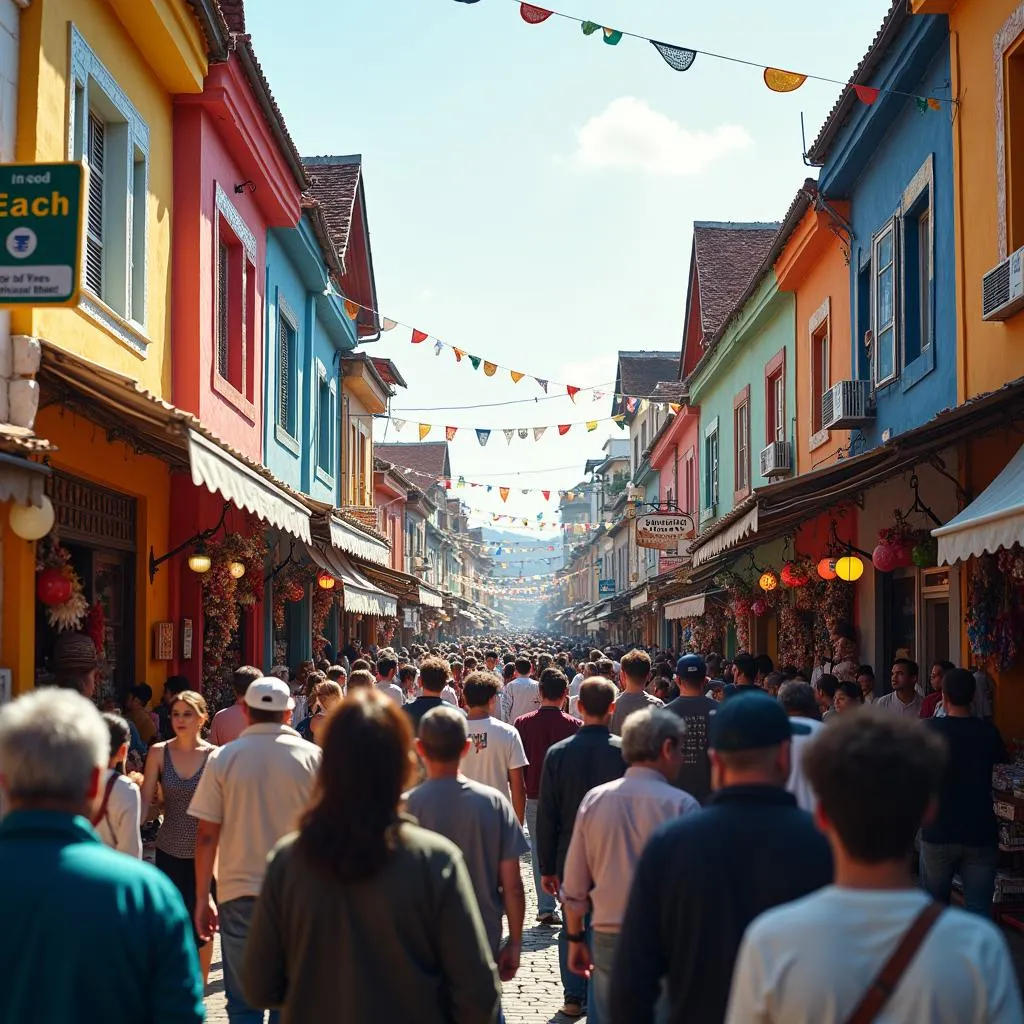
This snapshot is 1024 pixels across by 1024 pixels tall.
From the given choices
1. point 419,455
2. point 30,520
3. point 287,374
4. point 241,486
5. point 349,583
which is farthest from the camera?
point 419,455

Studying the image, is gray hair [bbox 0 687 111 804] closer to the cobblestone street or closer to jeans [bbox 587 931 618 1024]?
jeans [bbox 587 931 618 1024]

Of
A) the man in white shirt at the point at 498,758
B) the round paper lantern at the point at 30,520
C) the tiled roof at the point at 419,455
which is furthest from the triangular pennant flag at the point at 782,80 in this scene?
the tiled roof at the point at 419,455

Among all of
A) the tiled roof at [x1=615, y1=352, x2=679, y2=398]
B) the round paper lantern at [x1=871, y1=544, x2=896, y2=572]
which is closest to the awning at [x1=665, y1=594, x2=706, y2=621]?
the round paper lantern at [x1=871, y1=544, x2=896, y2=572]

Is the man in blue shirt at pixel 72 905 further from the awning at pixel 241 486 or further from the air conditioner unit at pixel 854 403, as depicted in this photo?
the air conditioner unit at pixel 854 403

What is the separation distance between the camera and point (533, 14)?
387 inches

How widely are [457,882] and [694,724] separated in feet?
16.5

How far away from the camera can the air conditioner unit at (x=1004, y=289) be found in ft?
30.1

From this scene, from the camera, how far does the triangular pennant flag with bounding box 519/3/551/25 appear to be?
9781mm

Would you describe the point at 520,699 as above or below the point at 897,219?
below

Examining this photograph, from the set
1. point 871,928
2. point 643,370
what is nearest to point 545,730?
point 871,928

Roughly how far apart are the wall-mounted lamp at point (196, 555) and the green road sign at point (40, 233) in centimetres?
541

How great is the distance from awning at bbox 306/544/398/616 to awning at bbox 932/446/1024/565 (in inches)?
371

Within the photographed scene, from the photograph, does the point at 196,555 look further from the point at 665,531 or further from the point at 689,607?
the point at 665,531

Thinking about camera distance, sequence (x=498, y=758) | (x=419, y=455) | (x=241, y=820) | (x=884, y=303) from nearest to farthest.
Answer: (x=241, y=820) → (x=498, y=758) → (x=884, y=303) → (x=419, y=455)
